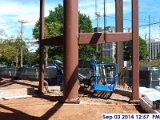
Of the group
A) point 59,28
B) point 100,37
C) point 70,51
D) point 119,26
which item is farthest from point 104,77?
point 59,28

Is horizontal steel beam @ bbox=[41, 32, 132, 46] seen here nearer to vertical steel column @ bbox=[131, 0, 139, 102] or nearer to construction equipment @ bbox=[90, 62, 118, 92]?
vertical steel column @ bbox=[131, 0, 139, 102]

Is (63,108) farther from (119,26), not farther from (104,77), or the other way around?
(119,26)

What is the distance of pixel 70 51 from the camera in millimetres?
17812

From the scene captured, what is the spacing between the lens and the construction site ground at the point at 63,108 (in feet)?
48.8

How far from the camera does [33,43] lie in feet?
282

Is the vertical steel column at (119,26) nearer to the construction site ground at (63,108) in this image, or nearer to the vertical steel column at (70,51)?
the construction site ground at (63,108)

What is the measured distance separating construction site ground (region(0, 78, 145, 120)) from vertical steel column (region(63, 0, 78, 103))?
2.06 ft

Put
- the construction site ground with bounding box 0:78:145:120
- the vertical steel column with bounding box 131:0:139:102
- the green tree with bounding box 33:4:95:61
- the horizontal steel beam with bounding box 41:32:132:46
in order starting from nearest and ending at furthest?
the construction site ground with bounding box 0:78:145:120 < the vertical steel column with bounding box 131:0:139:102 < the horizontal steel beam with bounding box 41:32:132:46 < the green tree with bounding box 33:4:95:61

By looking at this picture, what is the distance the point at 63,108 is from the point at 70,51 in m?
2.80

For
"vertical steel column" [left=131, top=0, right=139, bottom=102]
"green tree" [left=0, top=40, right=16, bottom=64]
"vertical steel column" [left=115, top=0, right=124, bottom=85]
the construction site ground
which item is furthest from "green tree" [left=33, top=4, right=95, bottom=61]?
"vertical steel column" [left=131, top=0, right=139, bottom=102]

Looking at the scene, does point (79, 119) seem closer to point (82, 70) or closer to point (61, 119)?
point (61, 119)

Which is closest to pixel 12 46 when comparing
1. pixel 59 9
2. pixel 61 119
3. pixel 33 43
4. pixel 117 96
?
pixel 33 43

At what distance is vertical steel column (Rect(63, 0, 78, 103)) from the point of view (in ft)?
58.2

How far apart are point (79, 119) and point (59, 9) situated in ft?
258
